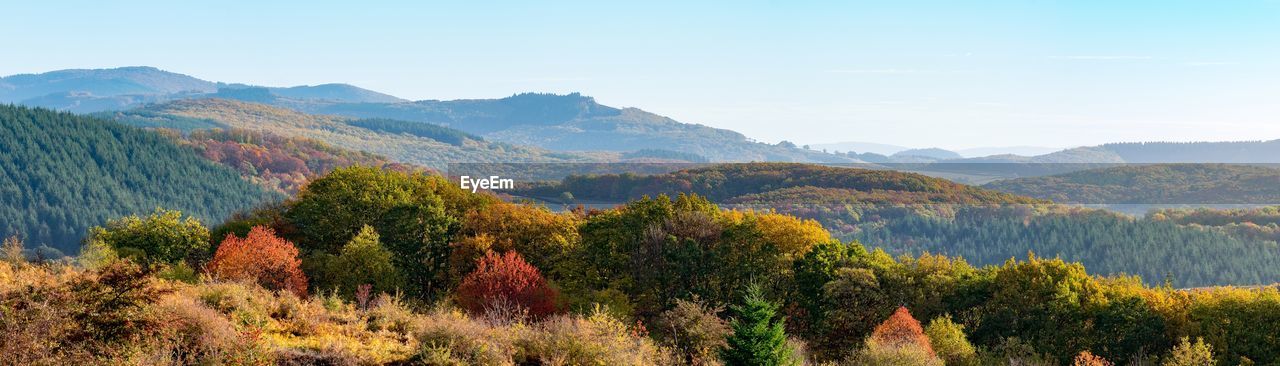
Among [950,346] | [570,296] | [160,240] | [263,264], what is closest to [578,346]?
[950,346]

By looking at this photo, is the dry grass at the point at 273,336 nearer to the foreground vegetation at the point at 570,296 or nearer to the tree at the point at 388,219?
the foreground vegetation at the point at 570,296

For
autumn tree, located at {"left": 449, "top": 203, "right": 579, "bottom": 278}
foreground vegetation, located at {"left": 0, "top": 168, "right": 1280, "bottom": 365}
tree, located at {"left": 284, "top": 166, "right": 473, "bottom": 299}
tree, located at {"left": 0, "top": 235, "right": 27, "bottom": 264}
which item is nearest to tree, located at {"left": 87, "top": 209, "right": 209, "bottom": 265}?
foreground vegetation, located at {"left": 0, "top": 168, "right": 1280, "bottom": 365}

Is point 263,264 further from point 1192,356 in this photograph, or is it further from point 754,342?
point 1192,356

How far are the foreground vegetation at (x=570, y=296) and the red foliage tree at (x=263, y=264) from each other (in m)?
0.21

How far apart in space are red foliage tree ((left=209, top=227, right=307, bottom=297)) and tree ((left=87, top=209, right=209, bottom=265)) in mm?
8137

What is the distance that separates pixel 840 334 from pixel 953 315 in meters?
8.51

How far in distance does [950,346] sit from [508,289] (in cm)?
2639

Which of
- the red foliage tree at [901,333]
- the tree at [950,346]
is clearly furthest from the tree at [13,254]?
the tree at [950,346]

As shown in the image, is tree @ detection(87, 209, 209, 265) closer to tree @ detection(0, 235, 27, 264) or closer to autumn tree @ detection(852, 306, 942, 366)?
tree @ detection(0, 235, 27, 264)

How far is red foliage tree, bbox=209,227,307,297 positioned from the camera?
5888 cm

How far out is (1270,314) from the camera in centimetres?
5856

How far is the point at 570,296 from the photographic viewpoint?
66.1 meters

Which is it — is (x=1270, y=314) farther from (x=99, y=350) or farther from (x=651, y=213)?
(x=99, y=350)

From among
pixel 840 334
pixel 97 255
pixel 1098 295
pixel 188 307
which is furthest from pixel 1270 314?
pixel 97 255
